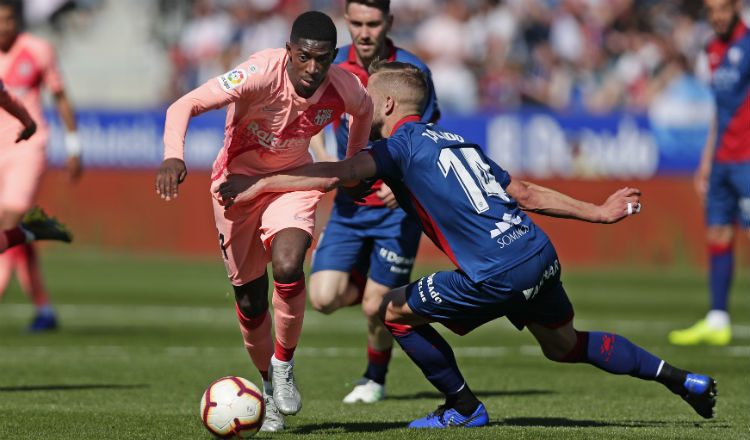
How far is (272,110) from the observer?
20.8 feet

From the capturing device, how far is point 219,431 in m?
5.82

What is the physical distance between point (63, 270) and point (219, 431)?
14.4m

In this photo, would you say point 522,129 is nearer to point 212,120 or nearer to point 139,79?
point 212,120

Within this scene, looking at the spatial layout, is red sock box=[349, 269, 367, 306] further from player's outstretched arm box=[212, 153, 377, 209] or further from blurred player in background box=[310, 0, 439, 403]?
player's outstretched arm box=[212, 153, 377, 209]

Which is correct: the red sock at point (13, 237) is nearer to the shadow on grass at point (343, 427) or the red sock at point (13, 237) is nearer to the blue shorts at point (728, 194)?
the shadow on grass at point (343, 427)

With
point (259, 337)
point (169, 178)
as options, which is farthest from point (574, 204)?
point (169, 178)

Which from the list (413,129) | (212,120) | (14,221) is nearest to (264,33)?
(212,120)

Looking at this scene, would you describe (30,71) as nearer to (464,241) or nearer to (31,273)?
(31,273)

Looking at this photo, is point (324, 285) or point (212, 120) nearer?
point (324, 285)

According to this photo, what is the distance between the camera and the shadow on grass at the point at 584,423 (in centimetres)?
649

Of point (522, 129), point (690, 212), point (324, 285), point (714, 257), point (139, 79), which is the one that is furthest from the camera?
point (139, 79)

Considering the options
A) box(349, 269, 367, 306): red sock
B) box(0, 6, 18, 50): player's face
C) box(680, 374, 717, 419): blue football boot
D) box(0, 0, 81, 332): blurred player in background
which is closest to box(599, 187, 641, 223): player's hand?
box(680, 374, 717, 419): blue football boot

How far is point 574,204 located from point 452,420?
4.55ft

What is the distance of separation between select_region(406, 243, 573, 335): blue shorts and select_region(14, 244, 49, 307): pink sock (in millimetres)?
6740
